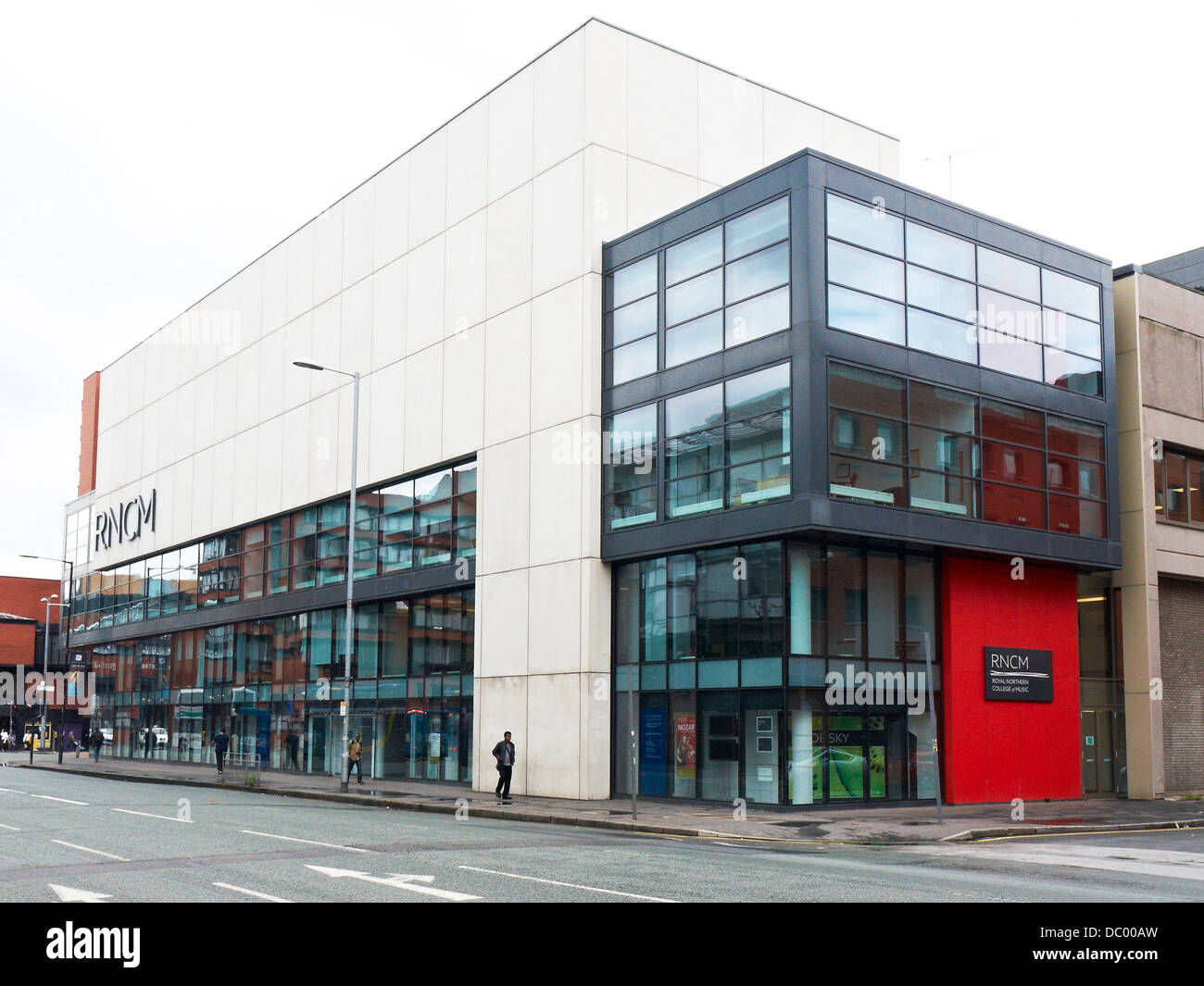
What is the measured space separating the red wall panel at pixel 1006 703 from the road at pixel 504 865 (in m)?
5.92

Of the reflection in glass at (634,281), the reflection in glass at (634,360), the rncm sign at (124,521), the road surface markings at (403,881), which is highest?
the reflection in glass at (634,281)

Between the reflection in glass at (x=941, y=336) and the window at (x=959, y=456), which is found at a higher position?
the reflection in glass at (x=941, y=336)

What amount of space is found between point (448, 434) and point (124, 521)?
32.1 meters

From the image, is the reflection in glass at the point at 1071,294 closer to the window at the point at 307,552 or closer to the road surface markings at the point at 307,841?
the window at the point at 307,552

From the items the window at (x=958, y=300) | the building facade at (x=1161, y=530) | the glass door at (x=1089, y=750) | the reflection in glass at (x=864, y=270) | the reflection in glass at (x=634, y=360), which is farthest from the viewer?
the building facade at (x=1161, y=530)

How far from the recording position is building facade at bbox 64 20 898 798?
31.5m

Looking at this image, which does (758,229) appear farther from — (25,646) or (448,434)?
(25,646)

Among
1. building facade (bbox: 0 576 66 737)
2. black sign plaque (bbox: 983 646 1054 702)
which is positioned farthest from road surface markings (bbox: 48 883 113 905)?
building facade (bbox: 0 576 66 737)

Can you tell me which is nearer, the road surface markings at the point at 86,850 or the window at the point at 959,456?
the road surface markings at the point at 86,850

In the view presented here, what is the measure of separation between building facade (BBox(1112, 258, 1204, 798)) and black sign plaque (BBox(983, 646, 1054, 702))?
11.4 ft

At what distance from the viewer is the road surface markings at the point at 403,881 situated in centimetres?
1221

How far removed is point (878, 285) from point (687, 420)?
523 cm

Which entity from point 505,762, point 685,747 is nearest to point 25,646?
point 505,762

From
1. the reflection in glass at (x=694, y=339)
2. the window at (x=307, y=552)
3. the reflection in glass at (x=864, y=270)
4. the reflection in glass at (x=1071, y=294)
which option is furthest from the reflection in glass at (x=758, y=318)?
the window at (x=307, y=552)
